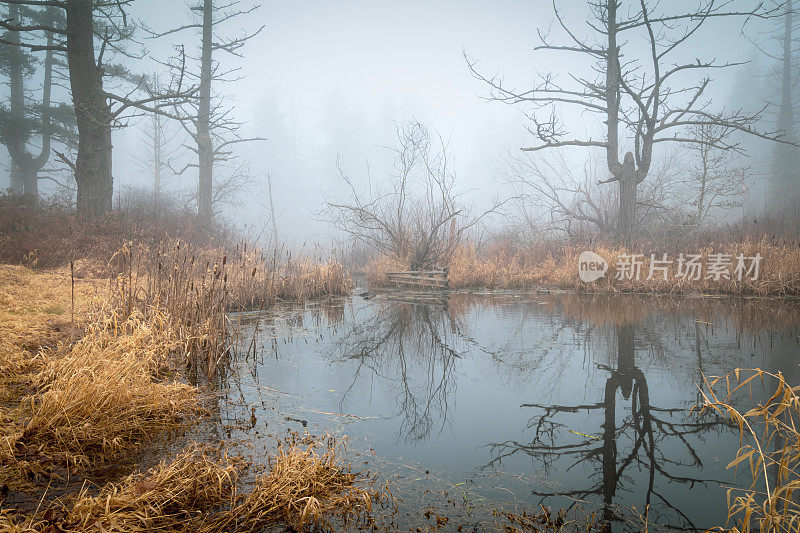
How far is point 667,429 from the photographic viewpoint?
3.01m

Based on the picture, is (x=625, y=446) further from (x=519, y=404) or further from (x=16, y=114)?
(x=16, y=114)

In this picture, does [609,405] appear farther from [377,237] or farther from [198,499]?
[377,237]

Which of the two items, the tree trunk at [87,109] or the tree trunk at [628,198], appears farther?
the tree trunk at [628,198]

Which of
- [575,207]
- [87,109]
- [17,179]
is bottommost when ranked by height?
[575,207]

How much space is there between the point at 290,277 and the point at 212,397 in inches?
238

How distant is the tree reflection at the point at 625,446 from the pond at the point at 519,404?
12mm

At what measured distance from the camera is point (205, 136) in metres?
16.3

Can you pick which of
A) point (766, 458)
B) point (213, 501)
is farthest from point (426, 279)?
point (213, 501)

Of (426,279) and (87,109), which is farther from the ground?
(87,109)

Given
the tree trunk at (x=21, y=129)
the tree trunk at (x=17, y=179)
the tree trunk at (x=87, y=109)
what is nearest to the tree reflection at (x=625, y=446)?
the tree trunk at (x=87, y=109)

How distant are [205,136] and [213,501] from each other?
16.9 meters

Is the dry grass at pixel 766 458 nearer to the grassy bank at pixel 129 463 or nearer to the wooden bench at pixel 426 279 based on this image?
the grassy bank at pixel 129 463

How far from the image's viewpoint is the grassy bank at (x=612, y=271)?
27.5 ft

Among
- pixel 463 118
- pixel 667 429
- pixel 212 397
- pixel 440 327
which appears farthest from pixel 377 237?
pixel 463 118
